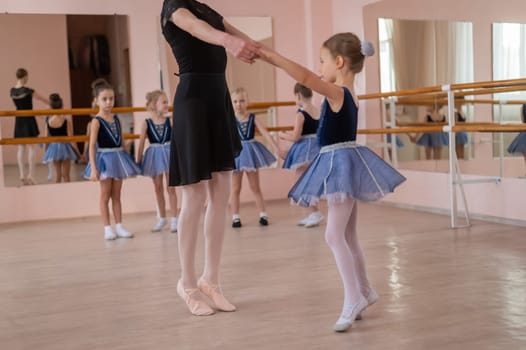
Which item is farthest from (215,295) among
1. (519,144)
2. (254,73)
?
(254,73)

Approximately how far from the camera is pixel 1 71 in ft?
18.2

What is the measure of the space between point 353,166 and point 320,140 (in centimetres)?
16

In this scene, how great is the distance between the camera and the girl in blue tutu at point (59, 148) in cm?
561

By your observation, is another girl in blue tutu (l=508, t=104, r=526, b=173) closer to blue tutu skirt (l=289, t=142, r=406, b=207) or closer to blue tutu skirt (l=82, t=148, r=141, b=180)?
blue tutu skirt (l=289, t=142, r=406, b=207)

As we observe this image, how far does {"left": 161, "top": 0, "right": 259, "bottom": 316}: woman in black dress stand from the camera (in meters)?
2.42

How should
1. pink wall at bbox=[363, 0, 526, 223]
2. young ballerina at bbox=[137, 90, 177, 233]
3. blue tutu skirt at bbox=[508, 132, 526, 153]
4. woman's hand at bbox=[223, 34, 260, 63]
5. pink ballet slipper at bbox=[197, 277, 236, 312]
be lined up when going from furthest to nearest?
young ballerina at bbox=[137, 90, 177, 233] → pink wall at bbox=[363, 0, 526, 223] → blue tutu skirt at bbox=[508, 132, 526, 153] → pink ballet slipper at bbox=[197, 277, 236, 312] → woman's hand at bbox=[223, 34, 260, 63]

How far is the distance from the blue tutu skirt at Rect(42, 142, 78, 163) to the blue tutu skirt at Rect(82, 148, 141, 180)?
107cm

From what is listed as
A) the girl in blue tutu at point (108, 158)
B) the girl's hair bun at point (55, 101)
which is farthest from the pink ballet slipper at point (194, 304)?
the girl's hair bun at point (55, 101)

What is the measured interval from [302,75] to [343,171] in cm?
38

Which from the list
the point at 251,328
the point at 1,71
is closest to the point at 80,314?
the point at 251,328

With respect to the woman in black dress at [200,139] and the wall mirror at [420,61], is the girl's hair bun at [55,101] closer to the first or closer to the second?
the wall mirror at [420,61]

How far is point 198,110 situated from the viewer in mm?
2441

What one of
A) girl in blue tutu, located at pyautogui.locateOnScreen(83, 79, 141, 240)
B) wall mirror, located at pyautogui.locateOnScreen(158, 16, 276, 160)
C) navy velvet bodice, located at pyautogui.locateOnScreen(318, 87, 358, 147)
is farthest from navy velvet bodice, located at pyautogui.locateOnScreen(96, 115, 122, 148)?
navy velvet bodice, located at pyautogui.locateOnScreen(318, 87, 358, 147)

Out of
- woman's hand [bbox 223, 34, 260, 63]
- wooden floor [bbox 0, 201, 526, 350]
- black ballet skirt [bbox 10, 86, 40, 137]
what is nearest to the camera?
woman's hand [bbox 223, 34, 260, 63]
